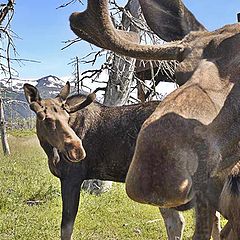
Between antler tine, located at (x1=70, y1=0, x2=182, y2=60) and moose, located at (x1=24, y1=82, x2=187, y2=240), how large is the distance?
353 centimetres

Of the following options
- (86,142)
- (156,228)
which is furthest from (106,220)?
(86,142)

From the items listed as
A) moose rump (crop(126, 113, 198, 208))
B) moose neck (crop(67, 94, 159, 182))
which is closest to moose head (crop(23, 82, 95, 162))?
moose neck (crop(67, 94, 159, 182))

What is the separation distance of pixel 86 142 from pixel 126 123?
24.7 inches

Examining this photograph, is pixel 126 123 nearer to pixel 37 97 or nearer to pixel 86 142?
pixel 86 142

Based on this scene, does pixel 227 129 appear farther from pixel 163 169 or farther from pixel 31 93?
pixel 31 93

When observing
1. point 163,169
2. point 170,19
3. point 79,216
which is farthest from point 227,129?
point 79,216

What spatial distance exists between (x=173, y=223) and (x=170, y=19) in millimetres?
4105

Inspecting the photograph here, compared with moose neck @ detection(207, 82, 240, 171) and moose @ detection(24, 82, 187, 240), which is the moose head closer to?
moose @ detection(24, 82, 187, 240)

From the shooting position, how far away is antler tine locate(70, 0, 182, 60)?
299 centimetres

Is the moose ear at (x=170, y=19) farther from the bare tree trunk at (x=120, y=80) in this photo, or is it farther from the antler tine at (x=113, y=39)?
the bare tree trunk at (x=120, y=80)

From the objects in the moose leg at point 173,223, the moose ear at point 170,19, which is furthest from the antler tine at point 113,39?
the moose leg at point 173,223

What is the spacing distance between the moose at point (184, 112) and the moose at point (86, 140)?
3354mm

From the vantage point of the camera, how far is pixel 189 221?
8.52 m

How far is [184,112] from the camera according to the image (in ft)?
7.56
